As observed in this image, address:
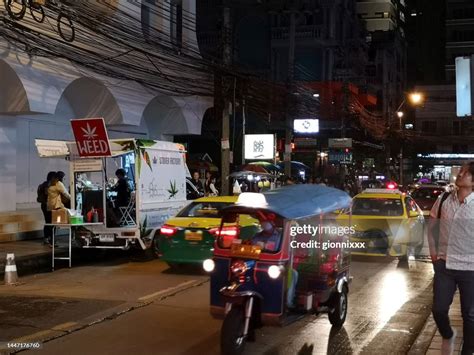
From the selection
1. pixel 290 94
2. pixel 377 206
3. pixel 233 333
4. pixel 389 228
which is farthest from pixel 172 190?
pixel 290 94

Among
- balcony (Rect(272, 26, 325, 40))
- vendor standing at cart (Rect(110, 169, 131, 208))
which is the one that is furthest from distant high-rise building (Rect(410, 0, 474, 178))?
vendor standing at cart (Rect(110, 169, 131, 208))

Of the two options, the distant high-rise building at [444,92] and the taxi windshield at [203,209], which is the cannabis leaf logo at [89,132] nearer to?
the taxi windshield at [203,209]

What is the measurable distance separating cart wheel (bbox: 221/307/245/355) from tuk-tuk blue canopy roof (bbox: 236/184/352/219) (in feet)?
3.62

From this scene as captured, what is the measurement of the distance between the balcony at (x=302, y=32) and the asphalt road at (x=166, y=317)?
31.6 m

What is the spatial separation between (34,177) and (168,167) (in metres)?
6.16

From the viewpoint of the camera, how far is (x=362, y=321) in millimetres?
7574

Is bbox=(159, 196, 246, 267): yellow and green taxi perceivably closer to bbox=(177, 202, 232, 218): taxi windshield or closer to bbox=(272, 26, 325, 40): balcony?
bbox=(177, 202, 232, 218): taxi windshield

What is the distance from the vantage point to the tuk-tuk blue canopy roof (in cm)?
604

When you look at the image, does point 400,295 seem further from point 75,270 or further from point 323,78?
point 323,78

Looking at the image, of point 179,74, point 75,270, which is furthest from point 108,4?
point 75,270

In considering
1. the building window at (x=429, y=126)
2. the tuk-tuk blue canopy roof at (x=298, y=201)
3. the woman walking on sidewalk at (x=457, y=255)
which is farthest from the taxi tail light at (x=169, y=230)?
the building window at (x=429, y=126)

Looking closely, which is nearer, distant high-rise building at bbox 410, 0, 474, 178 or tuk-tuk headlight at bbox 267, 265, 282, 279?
tuk-tuk headlight at bbox 267, 265, 282, 279

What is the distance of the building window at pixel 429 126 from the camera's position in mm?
72312

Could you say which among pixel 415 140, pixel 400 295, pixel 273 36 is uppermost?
pixel 273 36
